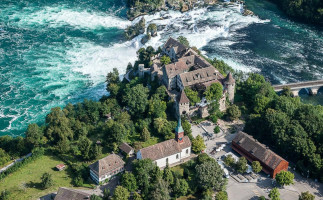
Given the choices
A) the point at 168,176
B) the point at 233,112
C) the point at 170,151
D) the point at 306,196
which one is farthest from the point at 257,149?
the point at 168,176

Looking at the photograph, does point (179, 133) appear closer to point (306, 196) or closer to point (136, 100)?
point (136, 100)

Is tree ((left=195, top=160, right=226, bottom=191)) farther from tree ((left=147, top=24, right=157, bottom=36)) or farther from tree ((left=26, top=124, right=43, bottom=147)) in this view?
tree ((left=147, top=24, right=157, bottom=36))

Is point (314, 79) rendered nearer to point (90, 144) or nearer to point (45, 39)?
point (90, 144)

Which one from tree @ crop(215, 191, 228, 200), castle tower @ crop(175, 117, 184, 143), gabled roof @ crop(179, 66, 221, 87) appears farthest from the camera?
gabled roof @ crop(179, 66, 221, 87)

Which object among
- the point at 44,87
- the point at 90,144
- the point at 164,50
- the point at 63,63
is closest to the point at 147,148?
the point at 90,144

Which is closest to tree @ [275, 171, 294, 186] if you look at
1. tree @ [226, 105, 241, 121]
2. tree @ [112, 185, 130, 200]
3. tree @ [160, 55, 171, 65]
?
tree @ [226, 105, 241, 121]

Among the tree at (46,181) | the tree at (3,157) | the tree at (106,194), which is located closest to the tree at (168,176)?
the tree at (106,194)

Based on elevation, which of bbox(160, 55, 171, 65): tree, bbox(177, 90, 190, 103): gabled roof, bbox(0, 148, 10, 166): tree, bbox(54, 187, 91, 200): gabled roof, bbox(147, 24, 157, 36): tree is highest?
bbox(160, 55, 171, 65): tree
